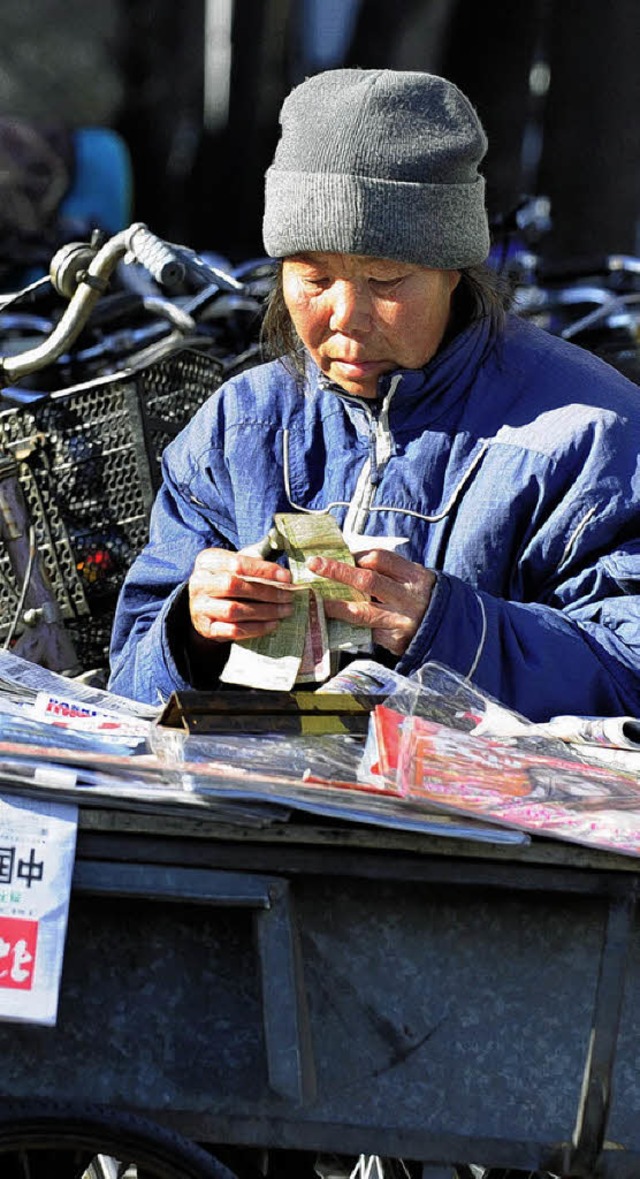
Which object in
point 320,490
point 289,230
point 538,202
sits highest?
point 289,230

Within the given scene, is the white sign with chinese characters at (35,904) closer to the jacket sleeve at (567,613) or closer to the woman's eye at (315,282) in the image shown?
the jacket sleeve at (567,613)

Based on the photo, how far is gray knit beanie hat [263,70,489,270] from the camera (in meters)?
2.65

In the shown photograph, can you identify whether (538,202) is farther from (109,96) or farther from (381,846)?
(381,846)

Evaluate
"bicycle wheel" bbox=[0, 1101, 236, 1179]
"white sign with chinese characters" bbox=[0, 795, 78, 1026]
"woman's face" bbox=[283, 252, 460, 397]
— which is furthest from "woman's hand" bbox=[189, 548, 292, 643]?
"bicycle wheel" bbox=[0, 1101, 236, 1179]

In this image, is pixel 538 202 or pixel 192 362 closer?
pixel 192 362

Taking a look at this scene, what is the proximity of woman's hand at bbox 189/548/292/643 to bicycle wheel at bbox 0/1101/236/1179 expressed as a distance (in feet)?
2.54

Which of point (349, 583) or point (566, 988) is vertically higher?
point (349, 583)

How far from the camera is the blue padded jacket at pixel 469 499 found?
101 inches

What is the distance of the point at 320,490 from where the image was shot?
9.36 ft

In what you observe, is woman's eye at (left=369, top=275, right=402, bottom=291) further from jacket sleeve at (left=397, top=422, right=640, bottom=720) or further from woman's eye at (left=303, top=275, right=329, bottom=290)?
jacket sleeve at (left=397, top=422, right=640, bottom=720)

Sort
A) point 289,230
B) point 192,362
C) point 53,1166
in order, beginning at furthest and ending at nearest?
point 192,362 < point 289,230 < point 53,1166

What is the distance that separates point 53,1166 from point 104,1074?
230 millimetres

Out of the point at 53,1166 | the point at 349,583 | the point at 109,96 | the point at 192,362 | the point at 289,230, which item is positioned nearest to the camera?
the point at 53,1166

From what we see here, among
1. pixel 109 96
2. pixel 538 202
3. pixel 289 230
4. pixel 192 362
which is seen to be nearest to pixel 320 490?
pixel 289 230
